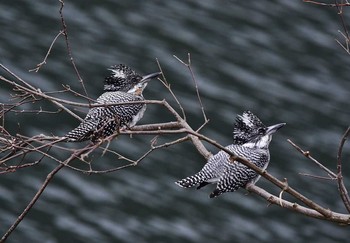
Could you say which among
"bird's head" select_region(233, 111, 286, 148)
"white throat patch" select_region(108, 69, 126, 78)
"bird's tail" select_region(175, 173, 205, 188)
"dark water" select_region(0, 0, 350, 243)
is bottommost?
"dark water" select_region(0, 0, 350, 243)

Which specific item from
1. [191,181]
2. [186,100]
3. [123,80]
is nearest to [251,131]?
[191,181]

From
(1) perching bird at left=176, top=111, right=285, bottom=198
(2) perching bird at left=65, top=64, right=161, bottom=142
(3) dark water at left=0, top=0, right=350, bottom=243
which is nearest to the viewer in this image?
A: (2) perching bird at left=65, top=64, right=161, bottom=142

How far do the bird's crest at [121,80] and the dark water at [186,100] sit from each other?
5827 millimetres

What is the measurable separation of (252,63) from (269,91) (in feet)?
2.28

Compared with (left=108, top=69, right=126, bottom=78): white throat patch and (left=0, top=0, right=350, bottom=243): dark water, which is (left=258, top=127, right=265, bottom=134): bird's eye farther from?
(left=0, top=0, right=350, bottom=243): dark water

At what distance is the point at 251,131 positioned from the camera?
23.8 ft

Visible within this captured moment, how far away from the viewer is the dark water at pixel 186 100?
1350cm

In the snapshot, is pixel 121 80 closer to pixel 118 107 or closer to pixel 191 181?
pixel 118 107

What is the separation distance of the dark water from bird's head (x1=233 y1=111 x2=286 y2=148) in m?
6.02

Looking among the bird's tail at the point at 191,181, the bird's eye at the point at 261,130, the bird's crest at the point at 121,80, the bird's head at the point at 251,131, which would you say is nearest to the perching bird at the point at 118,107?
the bird's crest at the point at 121,80

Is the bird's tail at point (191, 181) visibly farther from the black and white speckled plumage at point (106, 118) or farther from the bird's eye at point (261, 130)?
the bird's eye at point (261, 130)

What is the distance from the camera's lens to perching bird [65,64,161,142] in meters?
6.41

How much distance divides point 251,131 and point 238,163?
38 cm

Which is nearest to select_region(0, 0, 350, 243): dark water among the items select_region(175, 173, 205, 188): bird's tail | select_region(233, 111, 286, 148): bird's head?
select_region(233, 111, 286, 148): bird's head
